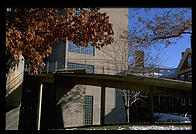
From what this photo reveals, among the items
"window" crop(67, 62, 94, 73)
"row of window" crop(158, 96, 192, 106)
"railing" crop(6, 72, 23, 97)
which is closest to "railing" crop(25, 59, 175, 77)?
"window" crop(67, 62, 94, 73)

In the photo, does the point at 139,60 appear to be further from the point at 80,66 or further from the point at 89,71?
the point at 80,66

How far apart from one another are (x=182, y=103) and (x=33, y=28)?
33.9 metres

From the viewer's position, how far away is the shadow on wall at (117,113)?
2877 cm

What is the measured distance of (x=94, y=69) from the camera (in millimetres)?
28062

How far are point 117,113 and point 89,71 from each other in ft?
22.4

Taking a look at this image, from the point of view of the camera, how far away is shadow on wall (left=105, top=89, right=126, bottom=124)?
2877 cm

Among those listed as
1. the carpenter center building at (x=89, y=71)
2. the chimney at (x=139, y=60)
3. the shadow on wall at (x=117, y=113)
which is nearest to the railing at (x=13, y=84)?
the carpenter center building at (x=89, y=71)

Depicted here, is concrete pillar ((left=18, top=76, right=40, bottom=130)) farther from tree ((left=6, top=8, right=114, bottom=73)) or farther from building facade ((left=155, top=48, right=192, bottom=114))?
building facade ((left=155, top=48, right=192, bottom=114))

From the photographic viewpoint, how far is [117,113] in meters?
29.3

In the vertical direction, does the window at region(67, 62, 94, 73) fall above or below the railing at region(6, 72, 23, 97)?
above

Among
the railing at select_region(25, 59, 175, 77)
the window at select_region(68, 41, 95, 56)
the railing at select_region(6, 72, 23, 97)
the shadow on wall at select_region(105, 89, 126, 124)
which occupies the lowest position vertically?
the shadow on wall at select_region(105, 89, 126, 124)

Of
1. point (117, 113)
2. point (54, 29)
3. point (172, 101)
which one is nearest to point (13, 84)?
point (54, 29)
